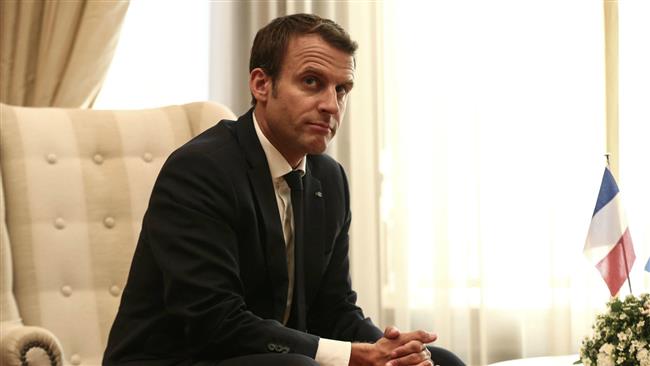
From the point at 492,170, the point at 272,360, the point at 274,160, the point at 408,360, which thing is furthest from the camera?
the point at 492,170

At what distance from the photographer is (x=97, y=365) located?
8.88ft

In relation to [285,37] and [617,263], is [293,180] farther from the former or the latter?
[617,263]

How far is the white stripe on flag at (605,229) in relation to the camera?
9.09 feet

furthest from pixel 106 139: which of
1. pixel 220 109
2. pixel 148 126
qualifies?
pixel 220 109

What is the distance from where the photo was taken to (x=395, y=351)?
6.13 ft

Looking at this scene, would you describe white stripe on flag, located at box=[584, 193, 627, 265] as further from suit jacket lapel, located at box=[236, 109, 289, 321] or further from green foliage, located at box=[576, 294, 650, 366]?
suit jacket lapel, located at box=[236, 109, 289, 321]

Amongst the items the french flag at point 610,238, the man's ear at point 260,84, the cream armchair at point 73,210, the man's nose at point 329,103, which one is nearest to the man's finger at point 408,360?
the man's nose at point 329,103

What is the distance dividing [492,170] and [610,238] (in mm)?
1161

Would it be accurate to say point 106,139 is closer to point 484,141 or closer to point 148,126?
point 148,126

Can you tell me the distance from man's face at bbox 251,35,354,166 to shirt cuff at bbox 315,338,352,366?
0.45 metres

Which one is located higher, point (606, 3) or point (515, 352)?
point (606, 3)

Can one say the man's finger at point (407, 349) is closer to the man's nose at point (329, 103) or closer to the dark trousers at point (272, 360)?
the dark trousers at point (272, 360)

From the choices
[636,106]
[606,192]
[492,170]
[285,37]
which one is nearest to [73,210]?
[285,37]

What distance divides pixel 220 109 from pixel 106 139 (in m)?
0.38
